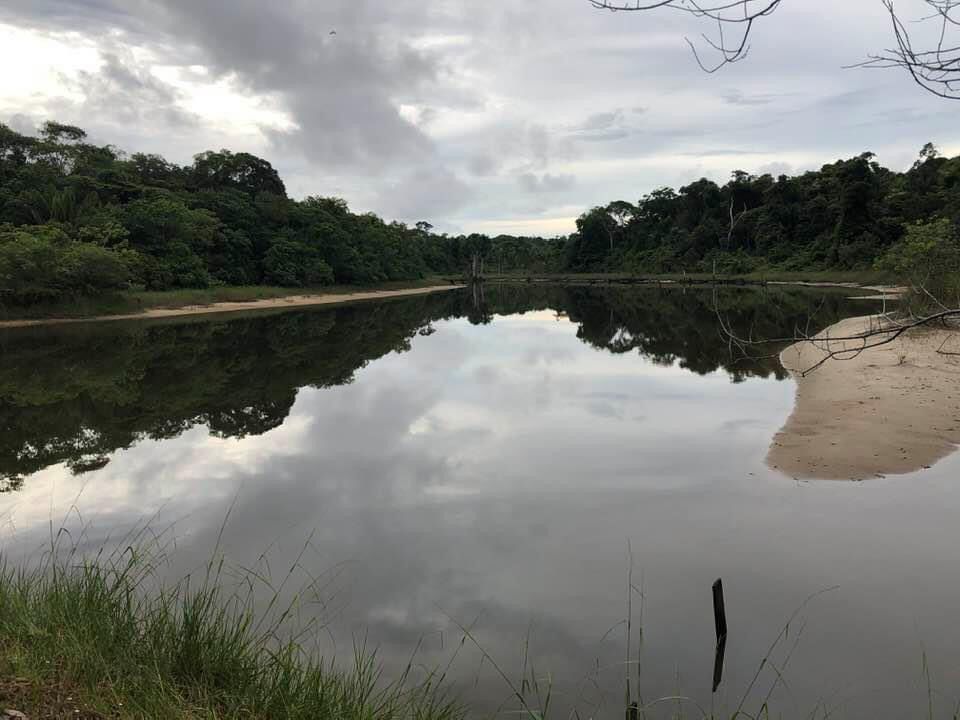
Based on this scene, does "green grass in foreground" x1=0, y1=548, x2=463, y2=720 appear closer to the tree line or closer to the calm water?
the calm water

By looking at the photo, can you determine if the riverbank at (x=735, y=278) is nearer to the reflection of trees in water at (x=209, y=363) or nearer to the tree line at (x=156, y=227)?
the reflection of trees in water at (x=209, y=363)

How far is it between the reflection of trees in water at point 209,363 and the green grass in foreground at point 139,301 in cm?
256

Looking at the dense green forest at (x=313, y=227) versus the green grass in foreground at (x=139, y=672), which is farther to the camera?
the dense green forest at (x=313, y=227)

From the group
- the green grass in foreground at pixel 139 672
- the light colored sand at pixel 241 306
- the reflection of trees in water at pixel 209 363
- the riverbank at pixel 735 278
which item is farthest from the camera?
the riverbank at pixel 735 278

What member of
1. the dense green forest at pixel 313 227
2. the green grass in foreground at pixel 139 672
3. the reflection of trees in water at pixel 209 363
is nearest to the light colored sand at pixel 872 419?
the reflection of trees in water at pixel 209 363

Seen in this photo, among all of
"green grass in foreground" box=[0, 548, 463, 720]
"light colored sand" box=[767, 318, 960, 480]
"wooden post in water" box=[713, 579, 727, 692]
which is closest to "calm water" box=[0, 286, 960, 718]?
"wooden post in water" box=[713, 579, 727, 692]

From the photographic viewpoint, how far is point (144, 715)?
8.55ft

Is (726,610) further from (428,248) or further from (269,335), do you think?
(428,248)

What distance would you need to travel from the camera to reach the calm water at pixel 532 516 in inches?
176

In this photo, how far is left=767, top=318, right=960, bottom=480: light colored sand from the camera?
8.35 metres

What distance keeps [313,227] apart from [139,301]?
21108 mm

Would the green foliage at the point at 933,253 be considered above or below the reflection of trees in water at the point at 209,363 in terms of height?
above

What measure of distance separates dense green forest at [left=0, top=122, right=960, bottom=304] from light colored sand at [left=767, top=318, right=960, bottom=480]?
7.78 m

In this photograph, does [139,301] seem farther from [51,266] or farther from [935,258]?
[935,258]
